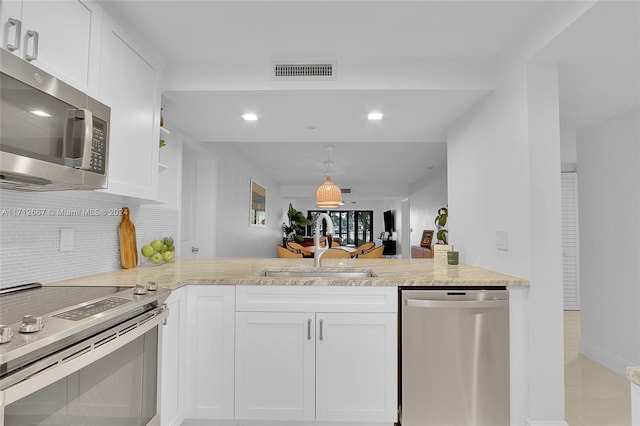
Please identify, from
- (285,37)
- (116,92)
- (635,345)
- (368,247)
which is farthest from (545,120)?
(368,247)

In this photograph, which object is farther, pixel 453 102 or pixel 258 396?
pixel 453 102

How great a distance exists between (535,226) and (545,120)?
23.7 inches

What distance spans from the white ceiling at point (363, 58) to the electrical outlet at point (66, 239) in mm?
1109

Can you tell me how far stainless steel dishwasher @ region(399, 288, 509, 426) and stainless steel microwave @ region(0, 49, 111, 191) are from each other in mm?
1653

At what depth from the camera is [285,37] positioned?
2.01 meters

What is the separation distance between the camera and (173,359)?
1.70m

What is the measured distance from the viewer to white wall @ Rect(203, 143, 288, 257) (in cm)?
414

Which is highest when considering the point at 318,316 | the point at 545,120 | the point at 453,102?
the point at 453,102

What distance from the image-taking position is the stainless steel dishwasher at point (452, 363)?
1812 mm

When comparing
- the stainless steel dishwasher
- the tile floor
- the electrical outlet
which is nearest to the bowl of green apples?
the electrical outlet

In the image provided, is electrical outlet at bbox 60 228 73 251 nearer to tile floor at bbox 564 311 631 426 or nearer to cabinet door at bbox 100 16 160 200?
cabinet door at bbox 100 16 160 200

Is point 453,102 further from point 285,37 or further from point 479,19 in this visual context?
point 285,37

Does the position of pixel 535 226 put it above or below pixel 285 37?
below

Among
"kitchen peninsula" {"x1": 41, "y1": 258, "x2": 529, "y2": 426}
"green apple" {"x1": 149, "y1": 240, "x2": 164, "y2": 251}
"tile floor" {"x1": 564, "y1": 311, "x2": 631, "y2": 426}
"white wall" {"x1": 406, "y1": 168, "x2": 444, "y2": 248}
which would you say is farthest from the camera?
"white wall" {"x1": 406, "y1": 168, "x2": 444, "y2": 248}
